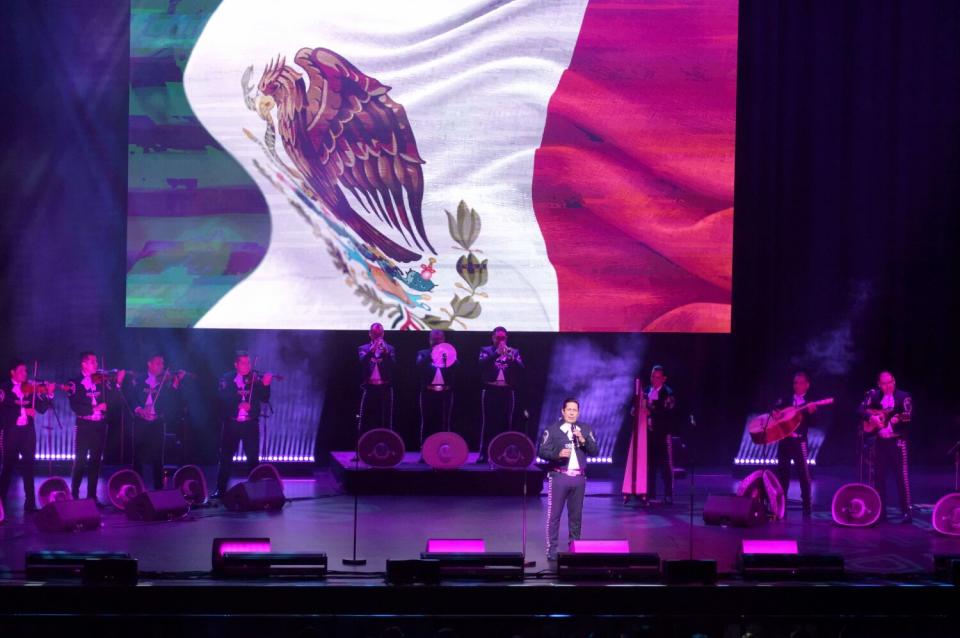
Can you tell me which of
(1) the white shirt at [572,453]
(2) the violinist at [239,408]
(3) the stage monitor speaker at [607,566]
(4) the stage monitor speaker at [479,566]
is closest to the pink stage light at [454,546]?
(4) the stage monitor speaker at [479,566]

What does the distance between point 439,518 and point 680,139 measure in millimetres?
5741

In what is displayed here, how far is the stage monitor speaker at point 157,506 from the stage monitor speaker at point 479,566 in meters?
3.73

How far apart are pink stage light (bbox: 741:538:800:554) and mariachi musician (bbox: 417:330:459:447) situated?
218 inches

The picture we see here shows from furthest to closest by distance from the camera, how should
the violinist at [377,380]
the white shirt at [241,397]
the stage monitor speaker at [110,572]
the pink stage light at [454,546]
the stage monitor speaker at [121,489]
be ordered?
1. the violinist at [377,380]
2. the white shirt at [241,397]
3. the stage monitor speaker at [121,489]
4. the pink stage light at [454,546]
5. the stage monitor speaker at [110,572]

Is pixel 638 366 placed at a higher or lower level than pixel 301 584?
higher

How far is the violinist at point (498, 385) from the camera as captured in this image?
13.8 meters

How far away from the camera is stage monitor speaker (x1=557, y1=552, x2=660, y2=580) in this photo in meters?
8.77

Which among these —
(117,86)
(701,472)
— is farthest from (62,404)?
(701,472)

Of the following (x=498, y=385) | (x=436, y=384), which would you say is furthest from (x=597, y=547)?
(x=436, y=384)

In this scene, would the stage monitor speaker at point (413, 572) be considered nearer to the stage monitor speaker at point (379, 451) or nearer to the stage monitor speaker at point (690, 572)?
the stage monitor speaker at point (690, 572)

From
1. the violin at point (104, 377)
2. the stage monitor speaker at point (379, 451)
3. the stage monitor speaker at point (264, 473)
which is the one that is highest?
Answer: the violin at point (104, 377)

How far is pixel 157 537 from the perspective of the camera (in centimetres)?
1062

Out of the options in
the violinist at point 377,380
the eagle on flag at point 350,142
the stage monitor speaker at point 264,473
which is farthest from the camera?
the eagle on flag at point 350,142

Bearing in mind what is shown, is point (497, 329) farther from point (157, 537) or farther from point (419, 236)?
point (157, 537)
